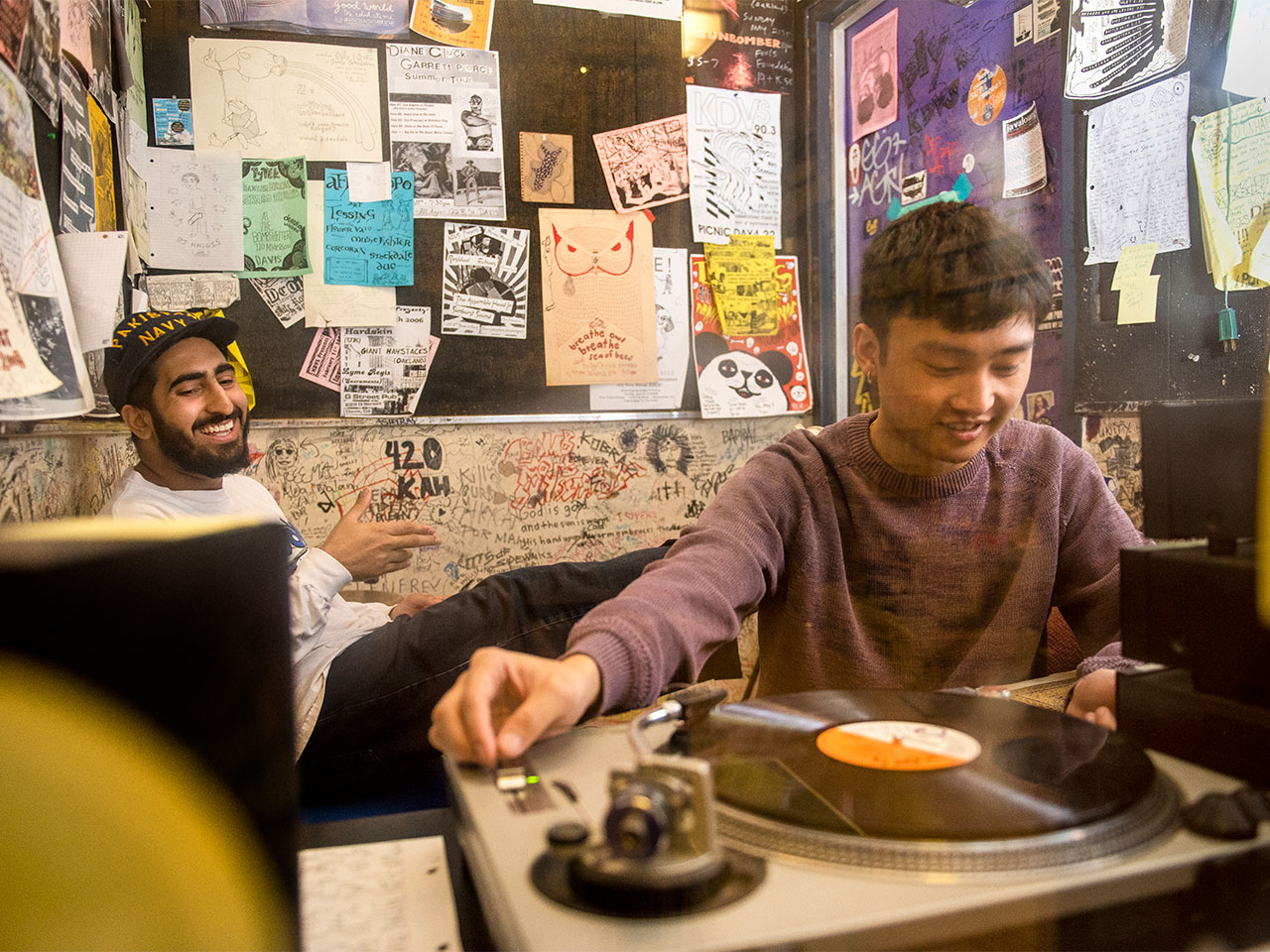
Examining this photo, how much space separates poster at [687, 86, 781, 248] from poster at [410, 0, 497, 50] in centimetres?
35

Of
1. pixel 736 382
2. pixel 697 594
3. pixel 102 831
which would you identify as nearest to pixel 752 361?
pixel 736 382

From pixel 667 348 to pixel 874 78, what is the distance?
58 centimetres

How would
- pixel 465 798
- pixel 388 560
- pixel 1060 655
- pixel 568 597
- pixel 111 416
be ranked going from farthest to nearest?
pixel 388 560, pixel 568 597, pixel 111 416, pixel 1060 655, pixel 465 798

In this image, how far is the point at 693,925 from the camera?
0.33 m

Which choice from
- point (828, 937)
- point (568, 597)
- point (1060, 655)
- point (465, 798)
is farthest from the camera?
point (568, 597)

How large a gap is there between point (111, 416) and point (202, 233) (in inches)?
16.1

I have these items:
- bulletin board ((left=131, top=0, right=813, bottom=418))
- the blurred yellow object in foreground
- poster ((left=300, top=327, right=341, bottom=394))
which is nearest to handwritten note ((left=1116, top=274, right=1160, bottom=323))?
bulletin board ((left=131, top=0, right=813, bottom=418))

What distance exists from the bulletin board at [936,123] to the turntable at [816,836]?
0.67 m

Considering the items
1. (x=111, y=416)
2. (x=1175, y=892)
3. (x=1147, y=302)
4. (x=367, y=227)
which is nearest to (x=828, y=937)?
(x=1175, y=892)

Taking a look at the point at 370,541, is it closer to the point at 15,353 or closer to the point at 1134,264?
the point at 15,353

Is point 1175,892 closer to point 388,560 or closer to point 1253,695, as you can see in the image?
point 1253,695

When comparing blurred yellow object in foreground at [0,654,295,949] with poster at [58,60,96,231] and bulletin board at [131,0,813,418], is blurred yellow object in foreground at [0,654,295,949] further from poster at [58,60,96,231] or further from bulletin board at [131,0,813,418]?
bulletin board at [131,0,813,418]

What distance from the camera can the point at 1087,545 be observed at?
3.02 ft

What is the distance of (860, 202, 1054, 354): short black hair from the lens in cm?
81
